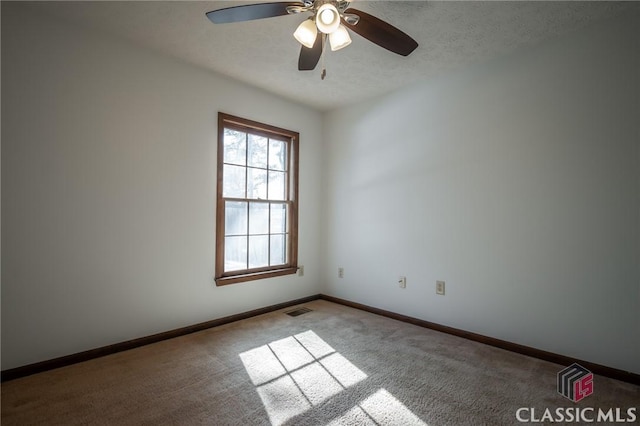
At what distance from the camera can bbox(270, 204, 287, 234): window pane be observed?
150 inches

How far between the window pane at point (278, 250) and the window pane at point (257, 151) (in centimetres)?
86

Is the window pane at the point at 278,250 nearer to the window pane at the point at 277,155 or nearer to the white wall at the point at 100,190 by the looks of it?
the white wall at the point at 100,190

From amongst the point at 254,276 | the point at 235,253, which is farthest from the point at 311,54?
the point at 254,276

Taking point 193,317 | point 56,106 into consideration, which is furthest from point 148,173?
point 193,317

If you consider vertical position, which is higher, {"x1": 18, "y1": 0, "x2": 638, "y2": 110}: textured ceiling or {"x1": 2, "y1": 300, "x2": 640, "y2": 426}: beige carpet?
{"x1": 18, "y1": 0, "x2": 638, "y2": 110}: textured ceiling

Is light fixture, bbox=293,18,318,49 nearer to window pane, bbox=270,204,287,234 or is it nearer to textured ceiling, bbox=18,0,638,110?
textured ceiling, bbox=18,0,638,110

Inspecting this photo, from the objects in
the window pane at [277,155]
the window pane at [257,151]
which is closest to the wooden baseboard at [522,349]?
the window pane at [277,155]

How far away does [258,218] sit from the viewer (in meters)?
3.65

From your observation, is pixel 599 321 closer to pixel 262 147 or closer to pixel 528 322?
pixel 528 322

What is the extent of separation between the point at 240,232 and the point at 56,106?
1833mm

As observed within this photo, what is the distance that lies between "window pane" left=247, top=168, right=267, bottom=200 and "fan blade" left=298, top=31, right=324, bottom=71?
1.49 m

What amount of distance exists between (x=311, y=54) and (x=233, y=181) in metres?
1.66

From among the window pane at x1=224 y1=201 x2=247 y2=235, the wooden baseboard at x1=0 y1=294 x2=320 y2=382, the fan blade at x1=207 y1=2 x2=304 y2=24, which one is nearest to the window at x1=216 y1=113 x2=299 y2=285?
the window pane at x1=224 y1=201 x2=247 y2=235

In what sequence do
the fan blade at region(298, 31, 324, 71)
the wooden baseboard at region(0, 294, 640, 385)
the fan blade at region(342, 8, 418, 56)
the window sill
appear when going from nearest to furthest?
the fan blade at region(342, 8, 418, 56) < the fan blade at region(298, 31, 324, 71) < the wooden baseboard at region(0, 294, 640, 385) < the window sill
